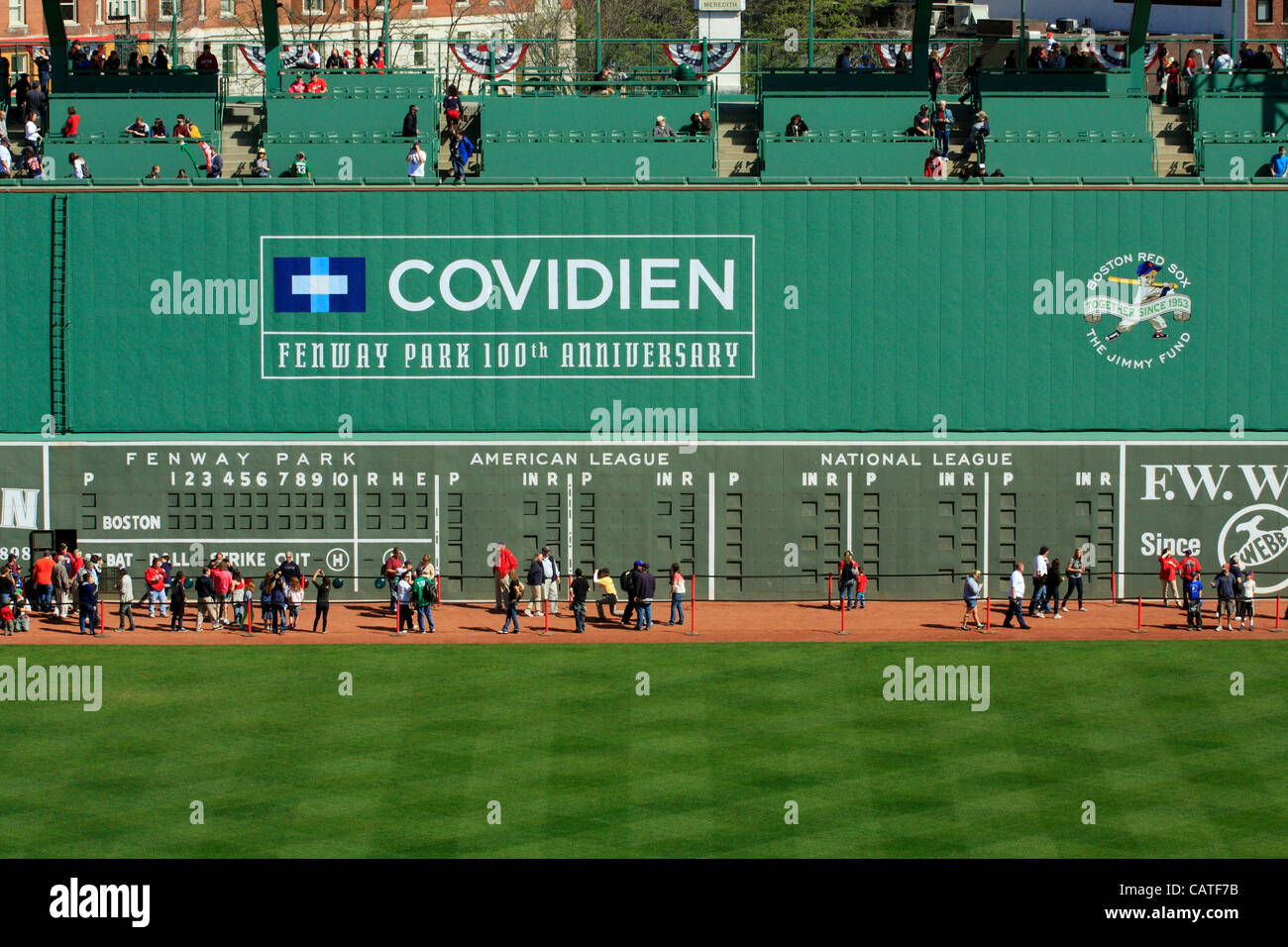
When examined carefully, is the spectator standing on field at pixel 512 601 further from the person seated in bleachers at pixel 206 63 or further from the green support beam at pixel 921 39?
the green support beam at pixel 921 39

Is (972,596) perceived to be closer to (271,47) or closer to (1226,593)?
(1226,593)

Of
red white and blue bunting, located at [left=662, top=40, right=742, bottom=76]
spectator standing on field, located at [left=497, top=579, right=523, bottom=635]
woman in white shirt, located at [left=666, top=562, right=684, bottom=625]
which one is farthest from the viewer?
red white and blue bunting, located at [left=662, top=40, right=742, bottom=76]

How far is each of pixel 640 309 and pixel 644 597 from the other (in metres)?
7.23

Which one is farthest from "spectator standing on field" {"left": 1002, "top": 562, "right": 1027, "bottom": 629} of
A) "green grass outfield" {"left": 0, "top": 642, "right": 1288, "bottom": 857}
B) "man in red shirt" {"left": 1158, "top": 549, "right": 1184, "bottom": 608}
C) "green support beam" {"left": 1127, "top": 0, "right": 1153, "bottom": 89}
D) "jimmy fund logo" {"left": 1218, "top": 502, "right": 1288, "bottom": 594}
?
"green support beam" {"left": 1127, "top": 0, "right": 1153, "bottom": 89}

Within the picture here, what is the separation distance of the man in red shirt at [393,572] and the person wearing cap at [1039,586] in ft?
45.3

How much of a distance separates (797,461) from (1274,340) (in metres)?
11.6

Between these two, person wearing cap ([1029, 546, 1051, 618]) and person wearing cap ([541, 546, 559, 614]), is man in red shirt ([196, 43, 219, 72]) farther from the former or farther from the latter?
person wearing cap ([1029, 546, 1051, 618])

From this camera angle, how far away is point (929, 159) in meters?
42.1

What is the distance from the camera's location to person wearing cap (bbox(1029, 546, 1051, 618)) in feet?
119

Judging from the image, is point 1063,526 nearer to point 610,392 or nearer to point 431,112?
point 610,392

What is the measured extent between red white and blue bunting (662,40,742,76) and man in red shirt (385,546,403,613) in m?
18.6

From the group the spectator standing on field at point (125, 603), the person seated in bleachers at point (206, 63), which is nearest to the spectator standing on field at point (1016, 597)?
the spectator standing on field at point (125, 603)

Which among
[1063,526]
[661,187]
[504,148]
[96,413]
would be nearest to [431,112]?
[504,148]

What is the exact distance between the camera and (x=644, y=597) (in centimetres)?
3538
